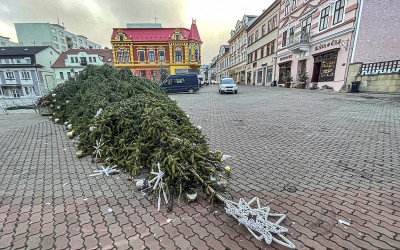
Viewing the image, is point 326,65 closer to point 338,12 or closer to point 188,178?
point 338,12

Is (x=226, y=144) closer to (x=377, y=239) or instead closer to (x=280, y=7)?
(x=377, y=239)

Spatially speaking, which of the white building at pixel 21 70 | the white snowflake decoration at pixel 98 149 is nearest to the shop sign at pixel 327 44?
the white snowflake decoration at pixel 98 149

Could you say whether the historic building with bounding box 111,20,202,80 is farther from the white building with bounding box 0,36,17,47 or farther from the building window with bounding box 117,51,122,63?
the white building with bounding box 0,36,17,47

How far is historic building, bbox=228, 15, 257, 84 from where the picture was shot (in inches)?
1532

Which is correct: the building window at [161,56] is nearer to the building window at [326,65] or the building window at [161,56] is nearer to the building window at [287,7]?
the building window at [287,7]

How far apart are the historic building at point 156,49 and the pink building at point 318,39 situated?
18517mm

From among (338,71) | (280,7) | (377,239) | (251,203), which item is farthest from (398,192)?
(280,7)

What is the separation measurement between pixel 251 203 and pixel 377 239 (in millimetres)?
1363

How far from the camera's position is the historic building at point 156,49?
36.8 m

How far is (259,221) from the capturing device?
2215 millimetres

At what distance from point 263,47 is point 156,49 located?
20901 millimetres

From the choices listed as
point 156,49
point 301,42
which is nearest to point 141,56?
point 156,49

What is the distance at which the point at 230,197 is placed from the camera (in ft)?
9.11

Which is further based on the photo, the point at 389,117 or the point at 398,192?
the point at 389,117
